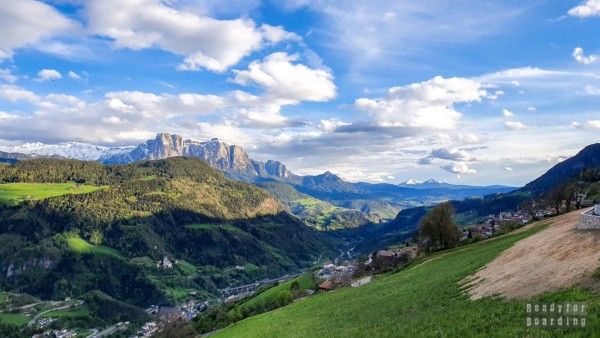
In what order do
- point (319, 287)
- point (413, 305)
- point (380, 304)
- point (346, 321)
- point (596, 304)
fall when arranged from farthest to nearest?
point (319, 287)
point (380, 304)
point (346, 321)
point (413, 305)
point (596, 304)

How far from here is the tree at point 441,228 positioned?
114 m

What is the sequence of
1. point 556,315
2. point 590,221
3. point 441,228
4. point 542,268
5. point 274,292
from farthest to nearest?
1. point 274,292
2. point 441,228
3. point 590,221
4. point 542,268
5. point 556,315

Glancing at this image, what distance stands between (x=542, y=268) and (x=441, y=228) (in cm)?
8066

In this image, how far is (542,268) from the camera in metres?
35.8

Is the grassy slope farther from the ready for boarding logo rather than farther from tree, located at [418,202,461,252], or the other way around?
tree, located at [418,202,461,252]

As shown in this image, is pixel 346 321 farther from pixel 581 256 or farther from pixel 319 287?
pixel 319 287

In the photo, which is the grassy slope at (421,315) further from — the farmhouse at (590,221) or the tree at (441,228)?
the tree at (441,228)

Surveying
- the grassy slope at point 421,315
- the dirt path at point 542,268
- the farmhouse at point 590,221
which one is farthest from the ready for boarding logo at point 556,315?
the farmhouse at point 590,221

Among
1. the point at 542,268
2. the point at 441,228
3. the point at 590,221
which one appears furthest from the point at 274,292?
the point at 542,268

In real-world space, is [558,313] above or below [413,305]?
above

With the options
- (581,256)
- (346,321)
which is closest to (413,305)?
(346,321)

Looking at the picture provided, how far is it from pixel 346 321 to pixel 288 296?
250 feet

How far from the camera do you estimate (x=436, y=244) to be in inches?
4663

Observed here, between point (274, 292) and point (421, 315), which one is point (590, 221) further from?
point (274, 292)
